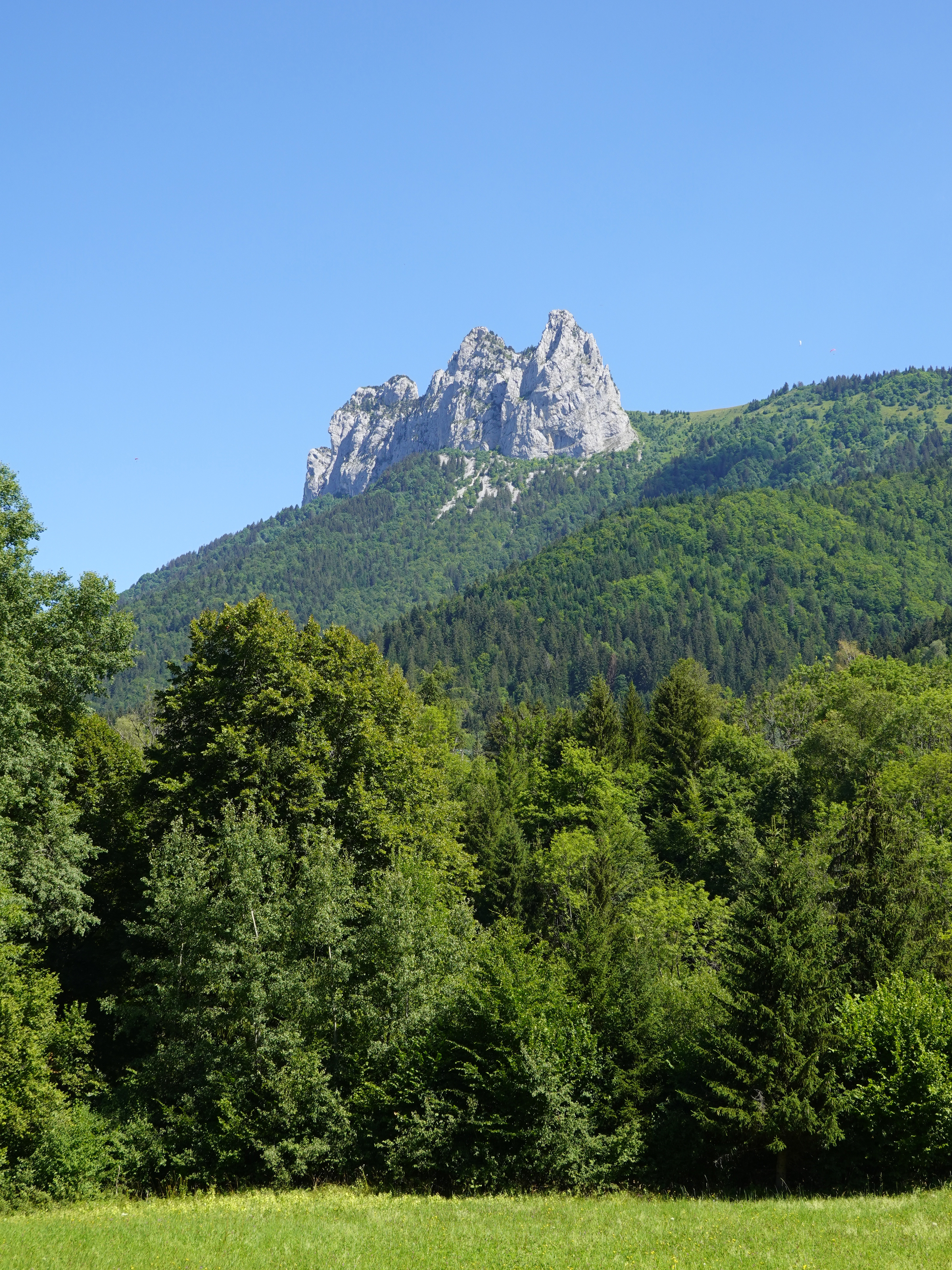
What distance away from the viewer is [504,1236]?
19.7 meters

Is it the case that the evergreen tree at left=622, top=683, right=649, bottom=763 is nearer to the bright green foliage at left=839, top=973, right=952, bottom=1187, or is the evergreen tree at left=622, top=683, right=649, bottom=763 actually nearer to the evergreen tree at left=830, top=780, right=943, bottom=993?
the evergreen tree at left=830, top=780, right=943, bottom=993

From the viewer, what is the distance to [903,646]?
148000 mm

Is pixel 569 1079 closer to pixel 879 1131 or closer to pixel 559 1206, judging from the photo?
pixel 559 1206

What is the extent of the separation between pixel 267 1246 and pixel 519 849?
119 ft

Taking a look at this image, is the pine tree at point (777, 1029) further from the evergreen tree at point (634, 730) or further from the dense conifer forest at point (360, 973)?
the evergreen tree at point (634, 730)

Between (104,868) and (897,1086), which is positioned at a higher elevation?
(104,868)

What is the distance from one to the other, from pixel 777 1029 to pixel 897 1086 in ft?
8.99

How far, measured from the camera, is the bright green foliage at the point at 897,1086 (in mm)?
23250

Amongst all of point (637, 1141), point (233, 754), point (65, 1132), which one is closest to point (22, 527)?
point (233, 754)

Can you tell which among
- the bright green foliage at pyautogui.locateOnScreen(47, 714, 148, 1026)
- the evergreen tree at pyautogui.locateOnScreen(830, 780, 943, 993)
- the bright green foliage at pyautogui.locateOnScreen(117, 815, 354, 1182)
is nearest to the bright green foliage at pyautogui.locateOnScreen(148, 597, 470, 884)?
the bright green foliage at pyautogui.locateOnScreen(47, 714, 148, 1026)

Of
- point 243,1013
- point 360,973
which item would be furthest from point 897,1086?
point 243,1013

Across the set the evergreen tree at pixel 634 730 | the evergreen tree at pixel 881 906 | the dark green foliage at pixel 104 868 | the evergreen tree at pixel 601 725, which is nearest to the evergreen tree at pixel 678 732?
the evergreen tree at pixel 634 730

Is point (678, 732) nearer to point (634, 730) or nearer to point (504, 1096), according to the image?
point (634, 730)

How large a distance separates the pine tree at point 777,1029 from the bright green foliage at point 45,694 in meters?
19.4
